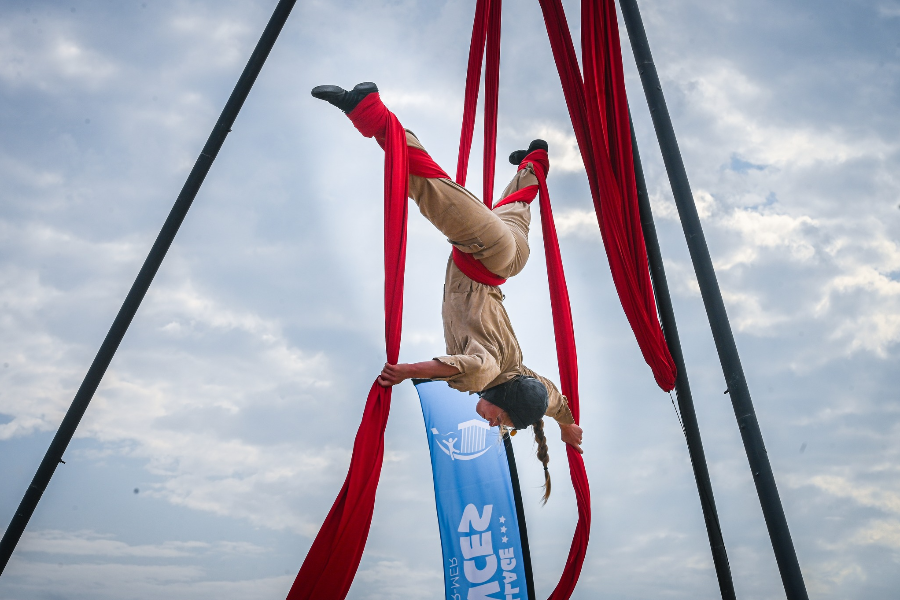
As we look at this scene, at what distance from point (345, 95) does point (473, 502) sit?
4242 mm

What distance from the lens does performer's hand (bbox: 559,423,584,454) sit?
534 cm

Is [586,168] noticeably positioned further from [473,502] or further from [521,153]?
[473,502]

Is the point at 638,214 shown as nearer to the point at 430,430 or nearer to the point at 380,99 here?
the point at 380,99

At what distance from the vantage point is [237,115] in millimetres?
4934

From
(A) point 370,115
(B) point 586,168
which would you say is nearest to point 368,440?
(A) point 370,115

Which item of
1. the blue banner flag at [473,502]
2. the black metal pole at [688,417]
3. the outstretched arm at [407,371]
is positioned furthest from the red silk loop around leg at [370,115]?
the blue banner flag at [473,502]

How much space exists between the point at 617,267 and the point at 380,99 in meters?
2.22

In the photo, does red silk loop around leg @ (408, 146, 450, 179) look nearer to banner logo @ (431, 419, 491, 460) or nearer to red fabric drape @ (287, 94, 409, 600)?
red fabric drape @ (287, 94, 409, 600)

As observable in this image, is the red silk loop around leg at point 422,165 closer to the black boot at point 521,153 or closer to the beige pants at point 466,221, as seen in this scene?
the beige pants at point 466,221

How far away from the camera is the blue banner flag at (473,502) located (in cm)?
614

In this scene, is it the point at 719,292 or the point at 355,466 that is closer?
the point at 355,466

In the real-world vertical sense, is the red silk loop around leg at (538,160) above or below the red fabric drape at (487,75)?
below

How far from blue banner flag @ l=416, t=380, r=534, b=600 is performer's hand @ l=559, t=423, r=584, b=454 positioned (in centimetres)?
144

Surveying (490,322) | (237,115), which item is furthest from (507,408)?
(237,115)
